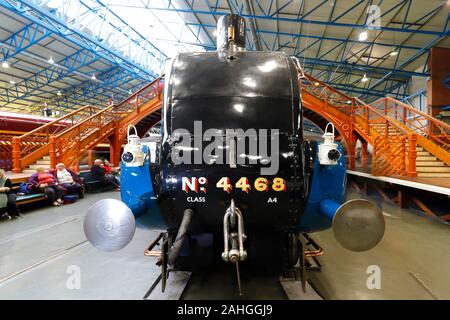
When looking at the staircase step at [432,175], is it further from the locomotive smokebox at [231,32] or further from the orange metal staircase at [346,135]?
the locomotive smokebox at [231,32]

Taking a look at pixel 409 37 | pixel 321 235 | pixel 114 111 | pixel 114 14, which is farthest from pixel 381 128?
pixel 114 14

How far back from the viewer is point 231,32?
2.84 meters

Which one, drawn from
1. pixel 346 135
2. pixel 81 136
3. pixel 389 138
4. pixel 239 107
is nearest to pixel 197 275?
pixel 239 107

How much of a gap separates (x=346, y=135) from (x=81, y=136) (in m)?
9.80

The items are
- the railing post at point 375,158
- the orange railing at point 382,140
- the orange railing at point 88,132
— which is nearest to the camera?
the orange railing at point 382,140

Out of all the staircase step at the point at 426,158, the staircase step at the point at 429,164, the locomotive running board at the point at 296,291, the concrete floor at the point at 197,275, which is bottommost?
the concrete floor at the point at 197,275

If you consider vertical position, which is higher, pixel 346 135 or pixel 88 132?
pixel 88 132

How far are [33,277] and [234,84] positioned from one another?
3024 mm

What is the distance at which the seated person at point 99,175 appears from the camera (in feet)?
26.8

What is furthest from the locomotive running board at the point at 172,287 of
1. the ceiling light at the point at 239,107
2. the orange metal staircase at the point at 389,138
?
the orange metal staircase at the point at 389,138

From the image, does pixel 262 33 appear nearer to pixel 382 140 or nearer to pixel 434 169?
pixel 382 140

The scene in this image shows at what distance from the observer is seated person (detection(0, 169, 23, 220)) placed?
4922mm

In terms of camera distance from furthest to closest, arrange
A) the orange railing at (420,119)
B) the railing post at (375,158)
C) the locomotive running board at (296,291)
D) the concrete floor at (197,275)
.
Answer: the orange railing at (420,119)
the railing post at (375,158)
the concrete floor at (197,275)
the locomotive running board at (296,291)

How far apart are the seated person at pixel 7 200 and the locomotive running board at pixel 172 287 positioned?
179 inches
